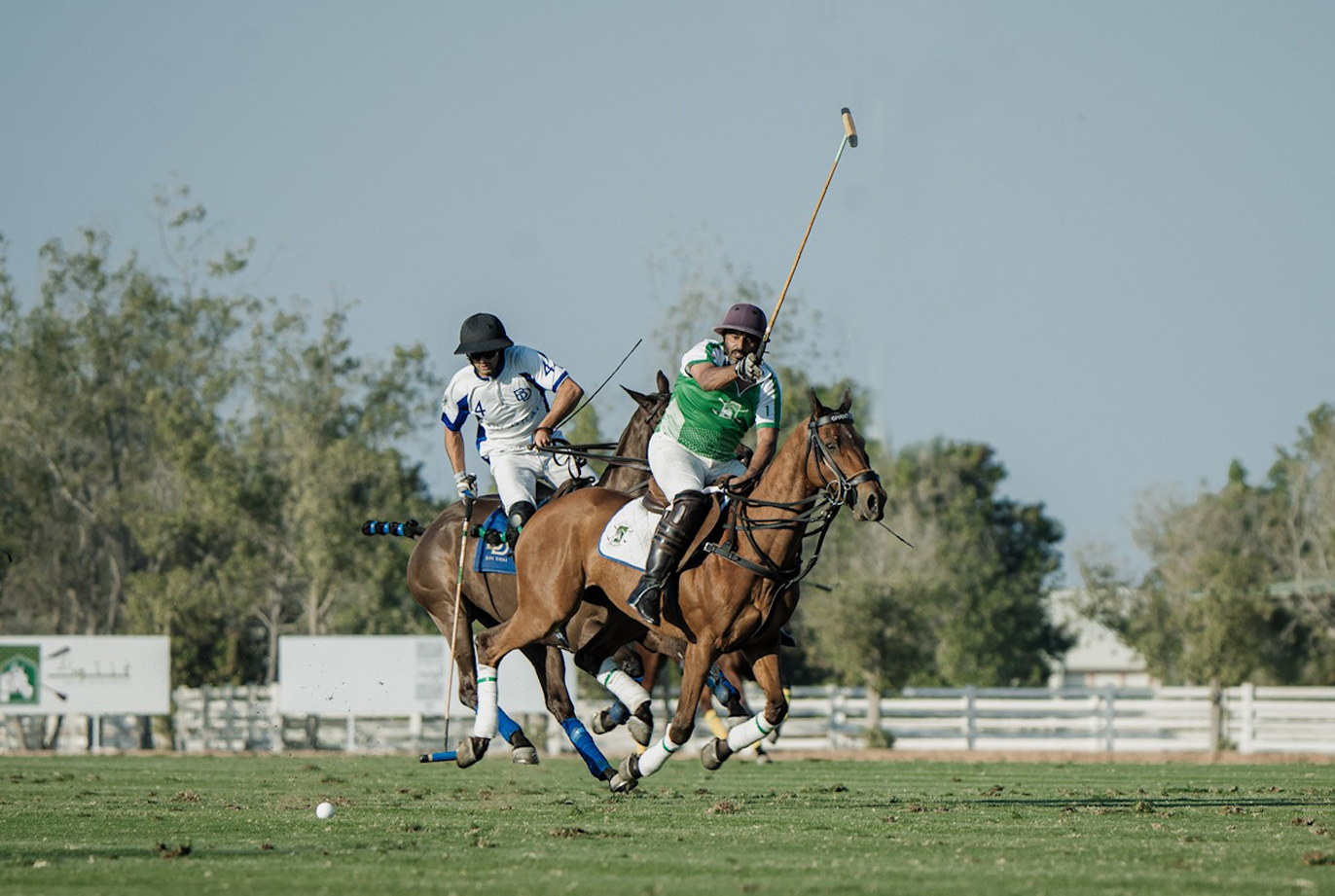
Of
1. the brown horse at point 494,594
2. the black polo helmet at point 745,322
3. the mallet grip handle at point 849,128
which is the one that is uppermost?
the mallet grip handle at point 849,128

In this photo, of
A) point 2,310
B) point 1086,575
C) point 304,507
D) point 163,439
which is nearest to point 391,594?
→ point 304,507

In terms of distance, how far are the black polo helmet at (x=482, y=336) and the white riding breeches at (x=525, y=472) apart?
2.65ft

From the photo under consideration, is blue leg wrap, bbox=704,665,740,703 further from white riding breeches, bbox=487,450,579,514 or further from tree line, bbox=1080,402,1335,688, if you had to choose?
tree line, bbox=1080,402,1335,688

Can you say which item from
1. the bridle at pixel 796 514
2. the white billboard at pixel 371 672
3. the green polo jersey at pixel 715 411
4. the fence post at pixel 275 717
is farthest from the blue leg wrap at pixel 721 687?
the fence post at pixel 275 717

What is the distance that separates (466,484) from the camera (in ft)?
39.6

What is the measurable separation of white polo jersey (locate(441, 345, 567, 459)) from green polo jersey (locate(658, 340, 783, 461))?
5.45ft

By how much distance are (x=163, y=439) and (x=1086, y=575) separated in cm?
2615

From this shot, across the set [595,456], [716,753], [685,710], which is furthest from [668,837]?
[595,456]

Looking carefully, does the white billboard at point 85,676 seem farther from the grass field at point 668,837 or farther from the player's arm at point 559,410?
the player's arm at point 559,410

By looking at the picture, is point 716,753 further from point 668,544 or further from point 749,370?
point 749,370

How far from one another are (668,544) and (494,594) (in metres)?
2.74

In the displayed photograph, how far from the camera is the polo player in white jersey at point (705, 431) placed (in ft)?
33.2

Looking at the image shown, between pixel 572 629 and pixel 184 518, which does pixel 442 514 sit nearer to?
pixel 572 629

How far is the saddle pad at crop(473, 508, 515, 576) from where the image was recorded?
12.2 meters
